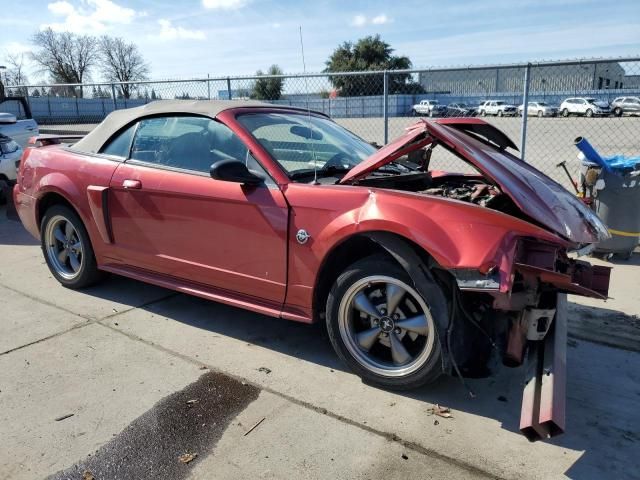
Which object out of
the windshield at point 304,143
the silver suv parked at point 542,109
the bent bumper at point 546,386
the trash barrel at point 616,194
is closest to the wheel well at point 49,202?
the windshield at point 304,143

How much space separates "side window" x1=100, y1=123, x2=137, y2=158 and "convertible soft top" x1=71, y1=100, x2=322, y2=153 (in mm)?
46

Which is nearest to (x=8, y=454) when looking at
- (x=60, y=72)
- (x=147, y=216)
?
(x=147, y=216)

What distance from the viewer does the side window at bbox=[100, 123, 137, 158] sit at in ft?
13.8

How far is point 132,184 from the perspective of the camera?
154 inches

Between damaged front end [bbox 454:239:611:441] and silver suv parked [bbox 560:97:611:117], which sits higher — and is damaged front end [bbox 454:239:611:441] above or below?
below

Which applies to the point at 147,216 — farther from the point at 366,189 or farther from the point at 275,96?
the point at 275,96

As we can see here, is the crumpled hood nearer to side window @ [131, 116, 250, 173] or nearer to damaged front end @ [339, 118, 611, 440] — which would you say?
damaged front end @ [339, 118, 611, 440]

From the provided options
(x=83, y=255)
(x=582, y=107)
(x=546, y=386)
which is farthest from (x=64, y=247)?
(x=582, y=107)

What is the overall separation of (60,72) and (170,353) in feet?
260

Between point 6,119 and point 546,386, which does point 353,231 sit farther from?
point 6,119

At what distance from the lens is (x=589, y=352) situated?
11.5 ft

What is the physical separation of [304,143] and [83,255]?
2261 millimetres

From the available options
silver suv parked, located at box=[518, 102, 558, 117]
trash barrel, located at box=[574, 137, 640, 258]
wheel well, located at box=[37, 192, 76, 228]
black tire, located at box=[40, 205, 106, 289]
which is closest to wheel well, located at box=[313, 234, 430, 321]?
black tire, located at box=[40, 205, 106, 289]

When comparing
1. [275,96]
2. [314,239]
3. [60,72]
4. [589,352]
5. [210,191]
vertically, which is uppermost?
[60,72]
